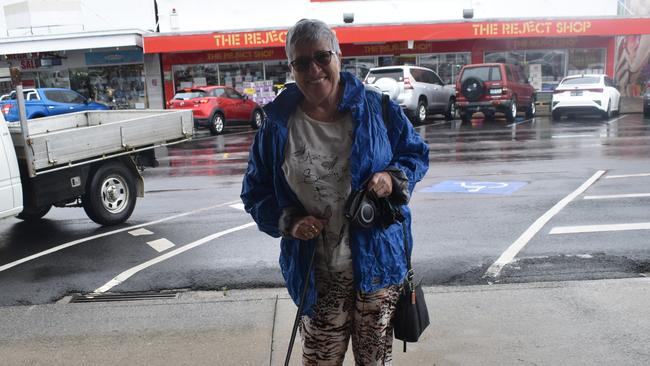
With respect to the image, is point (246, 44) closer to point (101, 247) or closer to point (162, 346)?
point (101, 247)

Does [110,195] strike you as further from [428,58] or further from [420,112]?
[428,58]

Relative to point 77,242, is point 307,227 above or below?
above

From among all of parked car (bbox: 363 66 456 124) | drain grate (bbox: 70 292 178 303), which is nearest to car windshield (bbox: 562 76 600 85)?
parked car (bbox: 363 66 456 124)

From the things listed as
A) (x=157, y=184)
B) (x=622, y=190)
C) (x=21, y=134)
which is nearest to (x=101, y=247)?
(x=21, y=134)

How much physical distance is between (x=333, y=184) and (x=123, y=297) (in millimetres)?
3280

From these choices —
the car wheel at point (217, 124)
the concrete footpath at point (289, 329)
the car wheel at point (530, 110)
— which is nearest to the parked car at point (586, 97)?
the car wheel at point (530, 110)

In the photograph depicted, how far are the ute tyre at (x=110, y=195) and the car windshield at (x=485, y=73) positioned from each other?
47.2 feet

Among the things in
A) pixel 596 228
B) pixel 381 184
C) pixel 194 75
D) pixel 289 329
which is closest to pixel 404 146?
pixel 381 184

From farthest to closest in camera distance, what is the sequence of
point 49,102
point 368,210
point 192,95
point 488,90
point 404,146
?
point 49,102
point 192,95
point 488,90
point 404,146
point 368,210

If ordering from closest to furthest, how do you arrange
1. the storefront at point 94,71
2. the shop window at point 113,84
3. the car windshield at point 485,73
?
1. the car windshield at point 485,73
2. the storefront at point 94,71
3. the shop window at point 113,84

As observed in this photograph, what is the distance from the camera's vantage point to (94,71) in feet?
91.1

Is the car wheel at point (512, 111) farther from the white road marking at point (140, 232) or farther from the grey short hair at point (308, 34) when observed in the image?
the grey short hair at point (308, 34)

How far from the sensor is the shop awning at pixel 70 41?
24747 mm

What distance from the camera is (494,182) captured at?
31.8 feet
